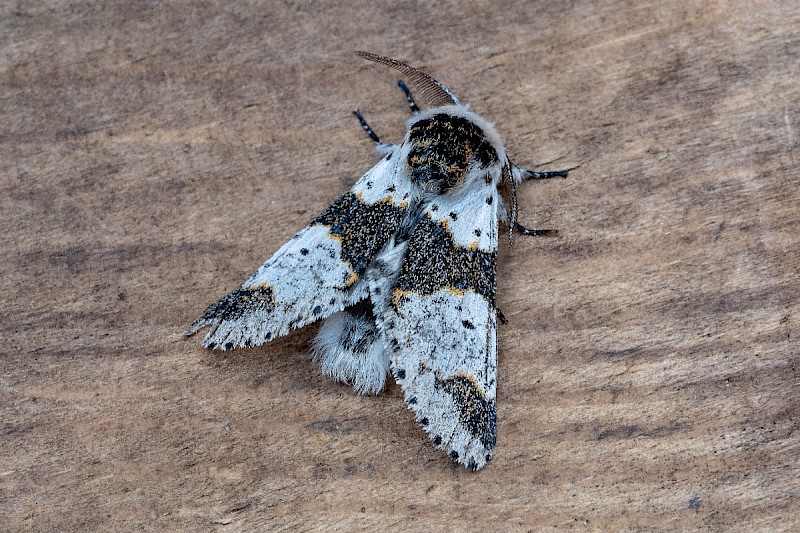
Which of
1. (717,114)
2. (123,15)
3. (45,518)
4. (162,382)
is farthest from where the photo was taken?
(123,15)

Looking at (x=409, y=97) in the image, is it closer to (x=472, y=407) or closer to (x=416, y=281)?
(x=416, y=281)

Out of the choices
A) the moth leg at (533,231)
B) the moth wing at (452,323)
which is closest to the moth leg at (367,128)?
the moth wing at (452,323)

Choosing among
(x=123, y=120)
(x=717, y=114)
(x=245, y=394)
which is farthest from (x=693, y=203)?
(x=123, y=120)

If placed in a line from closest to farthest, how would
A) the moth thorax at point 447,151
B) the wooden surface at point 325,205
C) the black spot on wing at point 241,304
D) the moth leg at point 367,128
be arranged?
1. the wooden surface at point 325,205
2. the black spot on wing at point 241,304
3. the moth thorax at point 447,151
4. the moth leg at point 367,128

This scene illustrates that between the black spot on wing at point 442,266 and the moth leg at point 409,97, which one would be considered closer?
the black spot on wing at point 442,266

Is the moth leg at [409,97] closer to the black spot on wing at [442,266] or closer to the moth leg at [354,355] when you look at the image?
the black spot on wing at [442,266]

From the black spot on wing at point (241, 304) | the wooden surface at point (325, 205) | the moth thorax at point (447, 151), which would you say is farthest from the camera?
the moth thorax at point (447, 151)

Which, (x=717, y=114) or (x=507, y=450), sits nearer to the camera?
(x=507, y=450)

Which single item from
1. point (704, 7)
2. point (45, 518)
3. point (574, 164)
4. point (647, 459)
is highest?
point (704, 7)

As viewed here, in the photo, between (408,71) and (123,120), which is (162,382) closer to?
(123,120)
